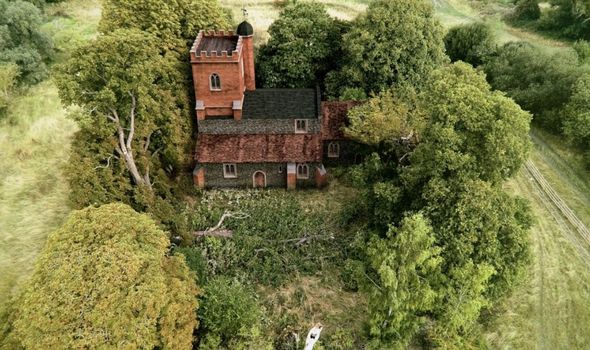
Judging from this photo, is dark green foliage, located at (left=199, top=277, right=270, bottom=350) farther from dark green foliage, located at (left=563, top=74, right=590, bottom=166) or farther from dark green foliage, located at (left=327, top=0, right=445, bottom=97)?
dark green foliage, located at (left=563, top=74, right=590, bottom=166)

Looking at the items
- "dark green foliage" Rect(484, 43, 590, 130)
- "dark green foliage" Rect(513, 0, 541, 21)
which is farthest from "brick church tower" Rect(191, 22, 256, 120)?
"dark green foliage" Rect(513, 0, 541, 21)

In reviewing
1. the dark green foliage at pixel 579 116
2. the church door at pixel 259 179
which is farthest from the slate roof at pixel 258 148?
the dark green foliage at pixel 579 116

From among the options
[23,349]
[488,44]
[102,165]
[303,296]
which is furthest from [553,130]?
[23,349]

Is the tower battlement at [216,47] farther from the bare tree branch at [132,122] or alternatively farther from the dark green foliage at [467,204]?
the dark green foliage at [467,204]

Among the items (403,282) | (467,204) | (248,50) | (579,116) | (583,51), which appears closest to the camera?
(403,282)

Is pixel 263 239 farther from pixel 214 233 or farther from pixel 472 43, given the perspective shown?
pixel 472 43

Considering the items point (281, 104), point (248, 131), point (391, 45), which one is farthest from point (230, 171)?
point (391, 45)
